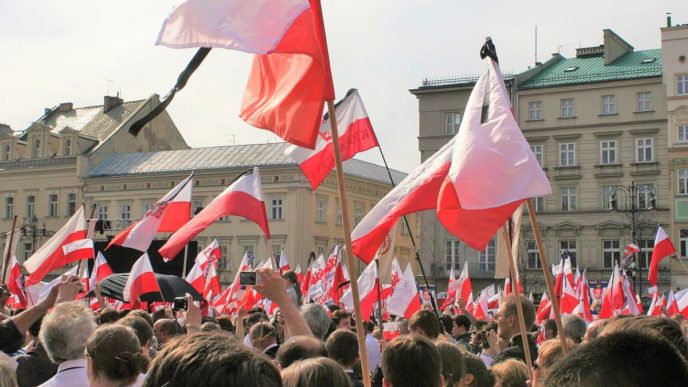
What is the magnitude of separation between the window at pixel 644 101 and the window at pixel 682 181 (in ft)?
13.0

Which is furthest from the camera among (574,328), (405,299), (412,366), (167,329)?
(405,299)

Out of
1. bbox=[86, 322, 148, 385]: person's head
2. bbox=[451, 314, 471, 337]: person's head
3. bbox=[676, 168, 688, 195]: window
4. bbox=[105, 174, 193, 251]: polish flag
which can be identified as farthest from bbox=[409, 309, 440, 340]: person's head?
bbox=[676, 168, 688, 195]: window

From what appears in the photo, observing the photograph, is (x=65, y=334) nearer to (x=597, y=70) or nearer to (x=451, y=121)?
(x=451, y=121)

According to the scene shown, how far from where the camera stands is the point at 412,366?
4.42m

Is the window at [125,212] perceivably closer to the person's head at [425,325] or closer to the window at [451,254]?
the window at [451,254]

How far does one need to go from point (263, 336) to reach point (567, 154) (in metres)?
50.1

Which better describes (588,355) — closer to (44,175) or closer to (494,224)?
(494,224)

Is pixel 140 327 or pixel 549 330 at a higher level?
pixel 140 327

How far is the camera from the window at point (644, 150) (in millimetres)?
53594

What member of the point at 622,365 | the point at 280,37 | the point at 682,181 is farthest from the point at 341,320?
the point at 682,181

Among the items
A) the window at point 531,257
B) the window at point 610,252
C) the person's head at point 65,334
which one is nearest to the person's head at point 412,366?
the person's head at point 65,334

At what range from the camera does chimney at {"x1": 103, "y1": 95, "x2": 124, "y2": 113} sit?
7319cm

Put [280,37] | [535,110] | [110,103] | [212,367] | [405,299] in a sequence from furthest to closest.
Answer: [110,103]
[535,110]
[405,299]
[280,37]
[212,367]

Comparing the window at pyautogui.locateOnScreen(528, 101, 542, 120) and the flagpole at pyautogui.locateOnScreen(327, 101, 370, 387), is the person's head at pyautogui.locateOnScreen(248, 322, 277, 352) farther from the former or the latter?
the window at pyautogui.locateOnScreen(528, 101, 542, 120)
